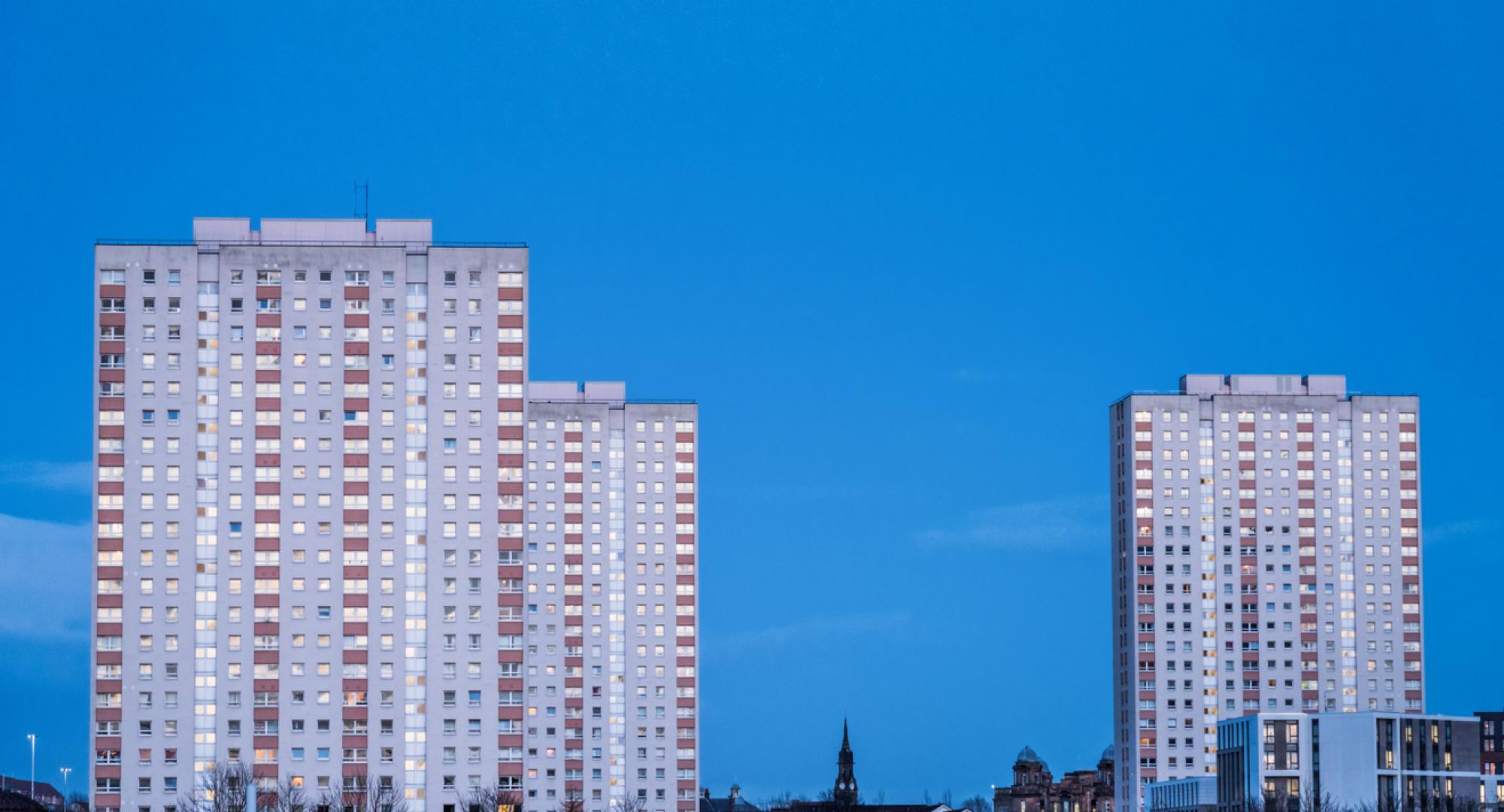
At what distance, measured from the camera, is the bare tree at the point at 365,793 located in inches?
5925

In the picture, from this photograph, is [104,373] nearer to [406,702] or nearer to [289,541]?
[289,541]

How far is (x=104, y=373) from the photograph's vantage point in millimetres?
158750

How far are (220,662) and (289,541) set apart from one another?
10.5 metres

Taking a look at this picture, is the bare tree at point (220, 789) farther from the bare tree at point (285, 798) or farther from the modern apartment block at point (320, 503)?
the modern apartment block at point (320, 503)

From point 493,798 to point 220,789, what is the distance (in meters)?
19.7

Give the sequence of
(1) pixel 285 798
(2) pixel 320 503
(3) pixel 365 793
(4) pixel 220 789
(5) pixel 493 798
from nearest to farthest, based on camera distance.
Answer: (4) pixel 220 789, (1) pixel 285 798, (3) pixel 365 793, (5) pixel 493 798, (2) pixel 320 503

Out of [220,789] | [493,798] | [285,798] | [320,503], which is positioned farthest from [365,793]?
A: [320,503]

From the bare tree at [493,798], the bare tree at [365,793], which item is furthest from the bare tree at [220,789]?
the bare tree at [493,798]

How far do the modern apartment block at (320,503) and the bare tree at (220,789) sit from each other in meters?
2.77

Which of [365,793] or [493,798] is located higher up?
[365,793]

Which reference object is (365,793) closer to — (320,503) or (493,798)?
(493,798)

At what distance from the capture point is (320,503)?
159250 mm

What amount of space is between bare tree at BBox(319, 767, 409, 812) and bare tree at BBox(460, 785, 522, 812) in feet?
15.0

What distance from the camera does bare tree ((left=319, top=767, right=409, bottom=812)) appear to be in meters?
150
